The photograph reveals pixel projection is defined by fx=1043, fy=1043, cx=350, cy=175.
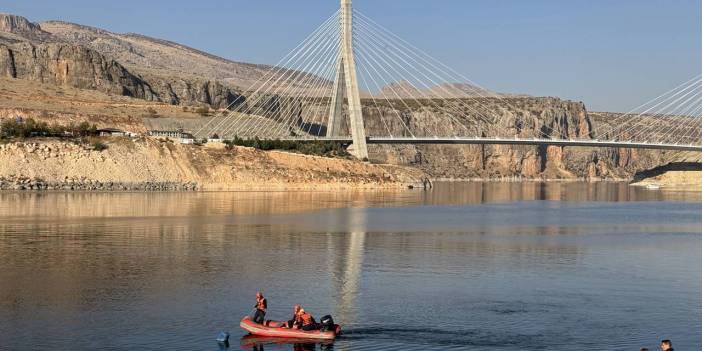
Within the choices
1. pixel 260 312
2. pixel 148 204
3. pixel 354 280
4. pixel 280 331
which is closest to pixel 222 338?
pixel 280 331

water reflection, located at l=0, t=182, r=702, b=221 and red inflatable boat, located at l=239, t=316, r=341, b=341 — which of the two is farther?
water reflection, located at l=0, t=182, r=702, b=221

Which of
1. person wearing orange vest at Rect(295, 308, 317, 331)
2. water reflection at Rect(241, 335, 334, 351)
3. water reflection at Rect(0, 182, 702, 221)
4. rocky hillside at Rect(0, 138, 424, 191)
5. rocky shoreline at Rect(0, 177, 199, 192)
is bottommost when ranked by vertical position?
water reflection at Rect(241, 335, 334, 351)

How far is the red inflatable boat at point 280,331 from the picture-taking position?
33.6 metres

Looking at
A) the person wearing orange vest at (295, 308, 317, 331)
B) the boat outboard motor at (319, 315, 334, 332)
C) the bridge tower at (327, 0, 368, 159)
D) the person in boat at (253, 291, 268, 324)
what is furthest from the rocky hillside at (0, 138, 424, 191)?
the boat outboard motor at (319, 315, 334, 332)

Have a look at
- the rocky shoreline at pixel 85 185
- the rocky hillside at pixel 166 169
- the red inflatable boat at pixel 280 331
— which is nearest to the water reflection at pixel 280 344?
the red inflatable boat at pixel 280 331

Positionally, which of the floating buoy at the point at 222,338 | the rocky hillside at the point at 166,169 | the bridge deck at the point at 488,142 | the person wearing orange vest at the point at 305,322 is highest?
the bridge deck at the point at 488,142

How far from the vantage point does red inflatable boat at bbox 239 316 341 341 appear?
33594 mm

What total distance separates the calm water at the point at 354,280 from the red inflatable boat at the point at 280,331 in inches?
15.5

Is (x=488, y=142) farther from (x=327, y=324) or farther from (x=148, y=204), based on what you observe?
(x=327, y=324)

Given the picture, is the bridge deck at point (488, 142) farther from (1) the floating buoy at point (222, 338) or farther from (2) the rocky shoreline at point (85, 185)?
(1) the floating buoy at point (222, 338)

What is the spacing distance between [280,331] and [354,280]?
11.9 metres

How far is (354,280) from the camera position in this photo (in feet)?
151

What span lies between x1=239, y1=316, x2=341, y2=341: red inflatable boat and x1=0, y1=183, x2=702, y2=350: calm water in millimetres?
394

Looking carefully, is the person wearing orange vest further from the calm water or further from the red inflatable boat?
the calm water
